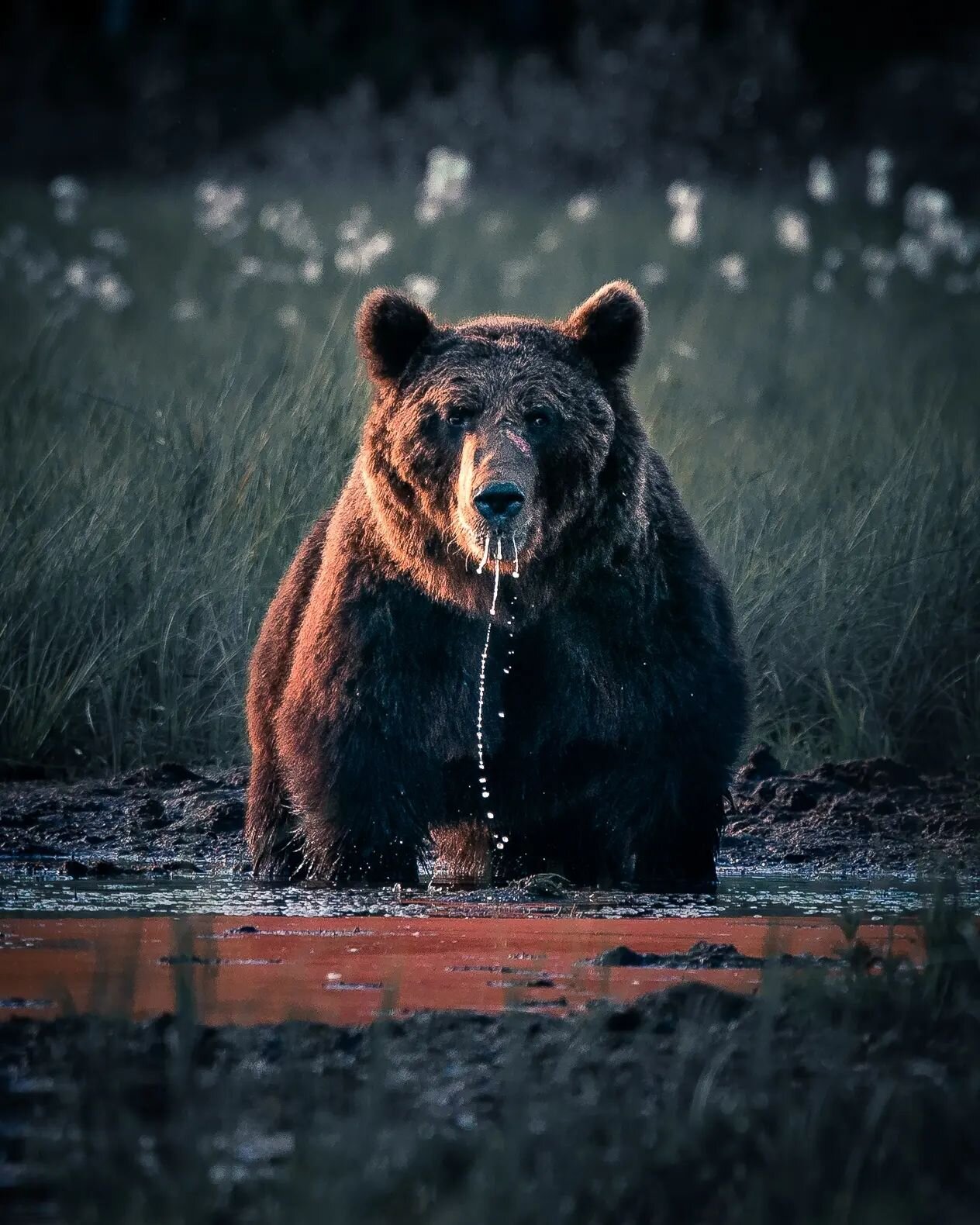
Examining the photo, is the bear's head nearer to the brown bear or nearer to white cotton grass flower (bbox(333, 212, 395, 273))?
the brown bear

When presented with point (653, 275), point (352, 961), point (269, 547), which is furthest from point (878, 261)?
point (352, 961)

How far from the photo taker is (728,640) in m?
5.96

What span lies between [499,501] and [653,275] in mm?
11863

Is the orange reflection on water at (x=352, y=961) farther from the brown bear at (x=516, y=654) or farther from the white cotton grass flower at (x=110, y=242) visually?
the white cotton grass flower at (x=110, y=242)

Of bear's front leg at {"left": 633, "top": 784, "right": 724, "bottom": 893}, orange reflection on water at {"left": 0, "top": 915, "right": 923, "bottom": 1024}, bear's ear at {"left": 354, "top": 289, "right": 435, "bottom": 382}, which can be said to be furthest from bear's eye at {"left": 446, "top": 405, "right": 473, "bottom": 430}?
orange reflection on water at {"left": 0, "top": 915, "right": 923, "bottom": 1024}

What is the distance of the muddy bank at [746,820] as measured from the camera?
6445mm

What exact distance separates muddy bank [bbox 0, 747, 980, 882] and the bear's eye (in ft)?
4.96

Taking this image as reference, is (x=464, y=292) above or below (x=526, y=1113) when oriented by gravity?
above

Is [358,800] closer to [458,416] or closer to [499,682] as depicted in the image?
[499,682]

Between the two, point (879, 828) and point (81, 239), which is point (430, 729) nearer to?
point (879, 828)

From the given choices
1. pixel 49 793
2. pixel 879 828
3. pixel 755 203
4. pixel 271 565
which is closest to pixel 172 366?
pixel 271 565

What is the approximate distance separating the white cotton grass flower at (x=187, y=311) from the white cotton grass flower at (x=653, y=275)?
11.5 feet

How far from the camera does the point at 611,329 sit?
19.6 feet

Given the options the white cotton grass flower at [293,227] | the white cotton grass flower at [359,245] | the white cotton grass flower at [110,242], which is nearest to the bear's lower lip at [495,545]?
the white cotton grass flower at [359,245]
